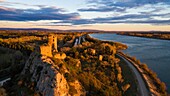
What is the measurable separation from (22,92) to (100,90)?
6.80m

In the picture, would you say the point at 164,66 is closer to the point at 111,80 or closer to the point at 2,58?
the point at 111,80

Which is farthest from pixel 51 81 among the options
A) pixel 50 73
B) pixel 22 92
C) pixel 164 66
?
pixel 164 66

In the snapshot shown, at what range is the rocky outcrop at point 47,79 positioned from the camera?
1617 centimetres

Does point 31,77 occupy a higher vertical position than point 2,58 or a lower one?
higher

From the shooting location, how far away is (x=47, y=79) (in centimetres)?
1688

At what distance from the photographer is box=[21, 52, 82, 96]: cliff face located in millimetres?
16188

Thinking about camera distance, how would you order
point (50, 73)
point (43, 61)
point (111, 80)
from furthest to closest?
point (111, 80) → point (43, 61) → point (50, 73)

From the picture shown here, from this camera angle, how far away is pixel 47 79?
1688cm

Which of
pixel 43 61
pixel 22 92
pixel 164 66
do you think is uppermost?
pixel 43 61

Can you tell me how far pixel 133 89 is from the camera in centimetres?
2662

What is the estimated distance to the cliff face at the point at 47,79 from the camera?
1619cm

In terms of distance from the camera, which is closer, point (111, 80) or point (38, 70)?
point (38, 70)

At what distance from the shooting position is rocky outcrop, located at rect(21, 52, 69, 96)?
1617 centimetres

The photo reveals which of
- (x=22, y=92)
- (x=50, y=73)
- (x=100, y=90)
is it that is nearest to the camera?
(x=22, y=92)
